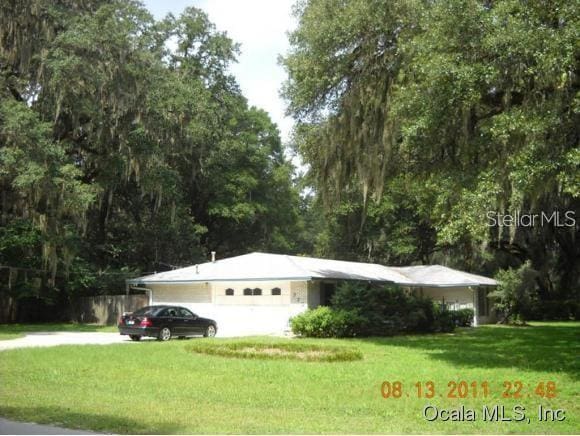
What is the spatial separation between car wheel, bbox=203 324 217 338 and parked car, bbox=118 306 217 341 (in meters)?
0.30

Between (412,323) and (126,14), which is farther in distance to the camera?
(126,14)

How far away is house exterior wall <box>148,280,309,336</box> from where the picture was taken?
27266 millimetres

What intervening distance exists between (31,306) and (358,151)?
2375 centimetres

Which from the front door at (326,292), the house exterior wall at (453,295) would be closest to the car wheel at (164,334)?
the front door at (326,292)

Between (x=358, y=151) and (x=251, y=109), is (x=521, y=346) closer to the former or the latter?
(x=358, y=151)

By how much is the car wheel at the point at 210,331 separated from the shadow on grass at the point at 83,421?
1617 centimetres

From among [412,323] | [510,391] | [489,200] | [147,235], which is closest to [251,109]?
[147,235]

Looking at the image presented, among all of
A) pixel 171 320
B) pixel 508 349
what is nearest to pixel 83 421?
pixel 508 349

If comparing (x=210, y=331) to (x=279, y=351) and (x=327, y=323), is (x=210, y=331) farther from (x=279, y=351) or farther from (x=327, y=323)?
(x=279, y=351)

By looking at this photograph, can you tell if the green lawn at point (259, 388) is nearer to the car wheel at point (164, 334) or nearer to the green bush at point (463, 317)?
the car wheel at point (164, 334)

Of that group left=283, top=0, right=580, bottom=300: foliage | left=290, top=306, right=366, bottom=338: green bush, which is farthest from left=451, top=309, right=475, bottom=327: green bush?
left=290, top=306, right=366, bottom=338: green bush

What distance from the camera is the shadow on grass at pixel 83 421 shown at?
25.4ft

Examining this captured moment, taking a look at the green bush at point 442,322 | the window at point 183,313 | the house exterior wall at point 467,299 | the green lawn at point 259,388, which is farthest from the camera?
the house exterior wall at point 467,299

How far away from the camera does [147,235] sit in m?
39.1
